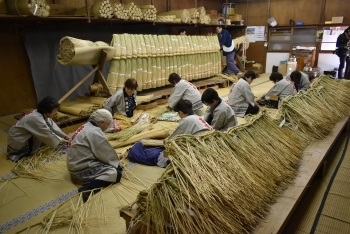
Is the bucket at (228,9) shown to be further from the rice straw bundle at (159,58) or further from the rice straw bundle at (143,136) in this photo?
the rice straw bundle at (143,136)

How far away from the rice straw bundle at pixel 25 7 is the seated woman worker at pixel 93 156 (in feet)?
10.5

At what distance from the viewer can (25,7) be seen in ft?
15.8

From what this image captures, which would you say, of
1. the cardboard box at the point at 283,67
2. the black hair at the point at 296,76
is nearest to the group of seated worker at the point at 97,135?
the black hair at the point at 296,76

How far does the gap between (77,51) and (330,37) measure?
10122 mm

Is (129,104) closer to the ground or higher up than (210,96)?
closer to the ground

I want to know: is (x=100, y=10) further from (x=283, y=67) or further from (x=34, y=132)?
(x=283, y=67)

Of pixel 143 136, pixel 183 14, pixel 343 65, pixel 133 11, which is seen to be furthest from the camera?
pixel 343 65

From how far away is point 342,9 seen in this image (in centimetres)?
1012

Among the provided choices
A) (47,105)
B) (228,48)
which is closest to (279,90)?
(228,48)

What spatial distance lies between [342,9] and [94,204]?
1151 cm

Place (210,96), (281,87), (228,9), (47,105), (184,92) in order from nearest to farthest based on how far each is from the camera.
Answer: (47,105) < (210,96) < (184,92) < (281,87) < (228,9)

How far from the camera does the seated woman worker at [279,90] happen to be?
19.3 ft

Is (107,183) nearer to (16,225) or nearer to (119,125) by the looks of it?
(16,225)

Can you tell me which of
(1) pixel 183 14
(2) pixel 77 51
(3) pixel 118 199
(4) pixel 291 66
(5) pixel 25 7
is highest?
(1) pixel 183 14
